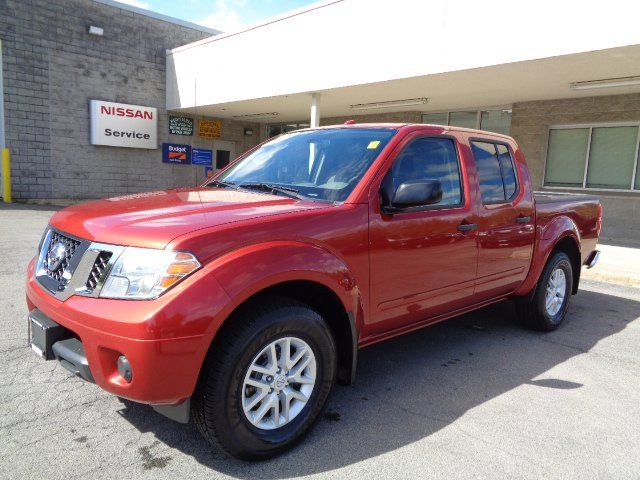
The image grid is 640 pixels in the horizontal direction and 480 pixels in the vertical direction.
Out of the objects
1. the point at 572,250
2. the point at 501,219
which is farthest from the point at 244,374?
the point at 572,250

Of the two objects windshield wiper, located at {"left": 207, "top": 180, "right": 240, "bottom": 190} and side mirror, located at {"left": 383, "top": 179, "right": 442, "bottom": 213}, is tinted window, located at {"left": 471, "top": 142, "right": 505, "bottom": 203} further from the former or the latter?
windshield wiper, located at {"left": 207, "top": 180, "right": 240, "bottom": 190}

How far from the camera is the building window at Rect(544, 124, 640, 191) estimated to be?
11359 millimetres

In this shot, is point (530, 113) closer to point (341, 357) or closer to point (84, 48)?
point (341, 357)

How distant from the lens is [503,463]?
267 centimetres

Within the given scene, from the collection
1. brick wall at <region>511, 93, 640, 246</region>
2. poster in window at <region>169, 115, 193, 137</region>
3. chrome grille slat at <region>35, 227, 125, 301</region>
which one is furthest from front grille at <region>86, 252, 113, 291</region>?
poster in window at <region>169, 115, 193, 137</region>

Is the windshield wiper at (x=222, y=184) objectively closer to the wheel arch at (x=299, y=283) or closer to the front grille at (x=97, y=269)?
the wheel arch at (x=299, y=283)

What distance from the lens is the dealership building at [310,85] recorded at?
901cm

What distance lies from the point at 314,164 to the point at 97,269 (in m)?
1.67

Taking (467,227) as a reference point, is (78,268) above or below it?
below

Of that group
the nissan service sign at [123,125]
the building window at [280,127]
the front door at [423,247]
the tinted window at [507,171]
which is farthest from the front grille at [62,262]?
the building window at [280,127]

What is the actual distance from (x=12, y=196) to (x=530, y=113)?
602 inches

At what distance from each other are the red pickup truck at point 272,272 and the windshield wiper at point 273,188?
2cm

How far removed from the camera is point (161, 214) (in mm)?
2672

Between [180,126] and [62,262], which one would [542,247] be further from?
[180,126]
